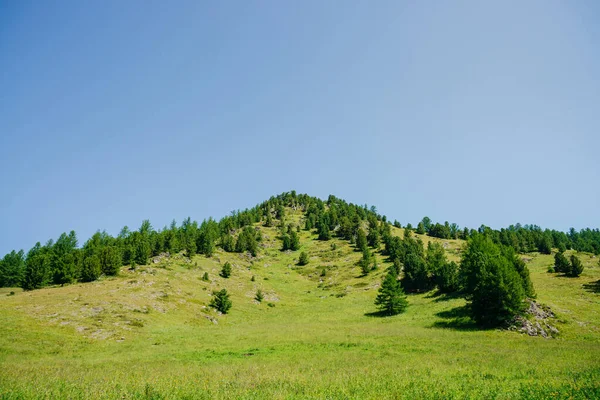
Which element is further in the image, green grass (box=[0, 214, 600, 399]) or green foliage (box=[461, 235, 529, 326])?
green foliage (box=[461, 235, 529, 326])

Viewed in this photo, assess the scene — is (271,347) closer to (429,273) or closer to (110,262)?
(429,273)

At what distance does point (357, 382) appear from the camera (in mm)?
16641

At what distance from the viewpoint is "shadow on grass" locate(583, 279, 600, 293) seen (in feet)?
211

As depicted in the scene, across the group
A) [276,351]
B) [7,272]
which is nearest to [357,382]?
[276,351]

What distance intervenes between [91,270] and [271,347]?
74.7 meters

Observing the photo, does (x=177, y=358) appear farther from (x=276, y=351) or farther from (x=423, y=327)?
(x=423, y=327)

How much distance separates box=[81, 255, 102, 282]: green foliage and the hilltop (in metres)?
7.48

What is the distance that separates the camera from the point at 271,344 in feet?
123

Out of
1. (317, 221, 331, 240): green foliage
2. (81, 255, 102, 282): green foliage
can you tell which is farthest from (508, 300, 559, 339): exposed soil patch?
(317, 221, 331, 240): green foliage

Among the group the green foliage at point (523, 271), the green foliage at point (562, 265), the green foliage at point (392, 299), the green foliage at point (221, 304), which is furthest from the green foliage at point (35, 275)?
the green foliage at point (562, 265)

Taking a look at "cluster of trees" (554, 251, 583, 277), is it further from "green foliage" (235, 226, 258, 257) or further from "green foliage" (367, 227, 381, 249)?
"green foliage" (235, 226, 258, 257)

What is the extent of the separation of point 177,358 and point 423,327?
38647 mm

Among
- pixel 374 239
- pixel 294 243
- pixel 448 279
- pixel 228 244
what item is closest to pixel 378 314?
pixel 448 279

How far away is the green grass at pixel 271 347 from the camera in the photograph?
15.3 metres
